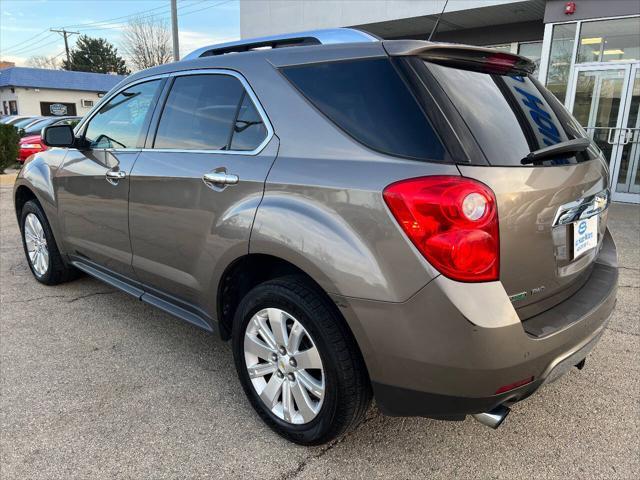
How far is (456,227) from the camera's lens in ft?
5.82

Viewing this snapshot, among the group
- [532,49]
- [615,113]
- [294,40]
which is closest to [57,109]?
[532,49]

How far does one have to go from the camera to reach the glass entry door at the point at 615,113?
8773mm

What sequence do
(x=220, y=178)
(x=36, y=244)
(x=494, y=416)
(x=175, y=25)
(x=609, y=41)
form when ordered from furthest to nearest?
(x=175, y=25)
(x=609, y=41)
(x=36, y=244)
(x=220, y=178)
(x=494, y=416)

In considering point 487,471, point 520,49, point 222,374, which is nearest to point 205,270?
point 222,374

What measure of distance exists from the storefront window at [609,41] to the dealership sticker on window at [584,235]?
8.20 metres

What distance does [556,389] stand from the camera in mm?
2838

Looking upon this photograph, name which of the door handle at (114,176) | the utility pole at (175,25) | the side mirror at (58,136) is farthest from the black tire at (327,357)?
the utility pole at (175,25)

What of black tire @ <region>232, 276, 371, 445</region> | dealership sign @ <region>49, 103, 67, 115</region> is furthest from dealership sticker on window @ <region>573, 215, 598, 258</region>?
dealership sign @ <region>49, 103, 67, 115</region>

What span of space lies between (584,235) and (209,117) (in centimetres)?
196

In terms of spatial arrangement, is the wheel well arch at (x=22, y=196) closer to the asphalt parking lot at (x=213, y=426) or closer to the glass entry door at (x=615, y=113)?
the asphalt parking lot at (x=213, y=426)

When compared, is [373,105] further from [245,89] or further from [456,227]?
[245,89]

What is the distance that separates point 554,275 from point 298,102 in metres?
1.32

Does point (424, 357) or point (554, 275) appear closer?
point (424, 357)

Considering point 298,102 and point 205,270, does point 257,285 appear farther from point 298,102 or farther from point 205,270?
point 298,102
